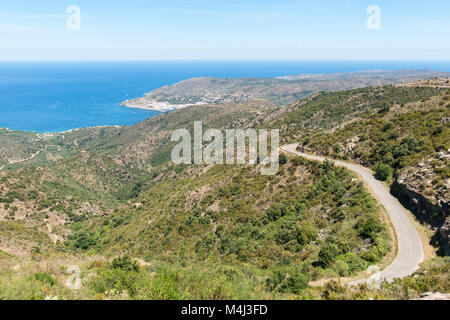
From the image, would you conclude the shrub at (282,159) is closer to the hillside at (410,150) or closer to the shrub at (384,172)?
the hillside at (410,150)

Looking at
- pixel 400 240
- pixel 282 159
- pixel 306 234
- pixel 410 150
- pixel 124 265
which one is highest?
pixel 410 150

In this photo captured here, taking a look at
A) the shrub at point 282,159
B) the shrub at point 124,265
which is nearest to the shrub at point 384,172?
the shrub at point 282,159

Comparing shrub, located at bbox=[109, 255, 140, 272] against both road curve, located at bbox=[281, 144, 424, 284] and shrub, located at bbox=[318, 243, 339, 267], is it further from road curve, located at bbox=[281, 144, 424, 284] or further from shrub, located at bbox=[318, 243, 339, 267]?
road curve, located at bbox=[281, 144, 424, 284]

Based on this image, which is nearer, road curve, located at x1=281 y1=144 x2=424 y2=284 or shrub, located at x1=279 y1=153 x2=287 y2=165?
road curve, located at x1=281 y1=144 x2=424 y2=284

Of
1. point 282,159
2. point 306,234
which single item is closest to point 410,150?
point 282,159

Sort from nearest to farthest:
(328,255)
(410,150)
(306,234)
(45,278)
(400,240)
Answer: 1. (45,278)
2. (328,255)
3. (400,240)
4. (306,234)
5. (410,150)

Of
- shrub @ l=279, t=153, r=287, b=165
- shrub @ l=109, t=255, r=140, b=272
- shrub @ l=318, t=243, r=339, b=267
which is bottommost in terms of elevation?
shrub @ l=109, t=255, r=140, b=272

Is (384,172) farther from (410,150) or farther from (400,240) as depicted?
(400,240)

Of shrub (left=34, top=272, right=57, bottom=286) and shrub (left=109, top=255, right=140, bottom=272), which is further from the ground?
shrub (left=34, top=272, right=57, bottom=286)

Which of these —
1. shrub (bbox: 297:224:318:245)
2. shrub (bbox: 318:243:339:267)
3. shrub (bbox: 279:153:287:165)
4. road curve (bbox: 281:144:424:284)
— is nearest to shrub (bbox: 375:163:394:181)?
road curve (bbox: 281:144:424:284)
